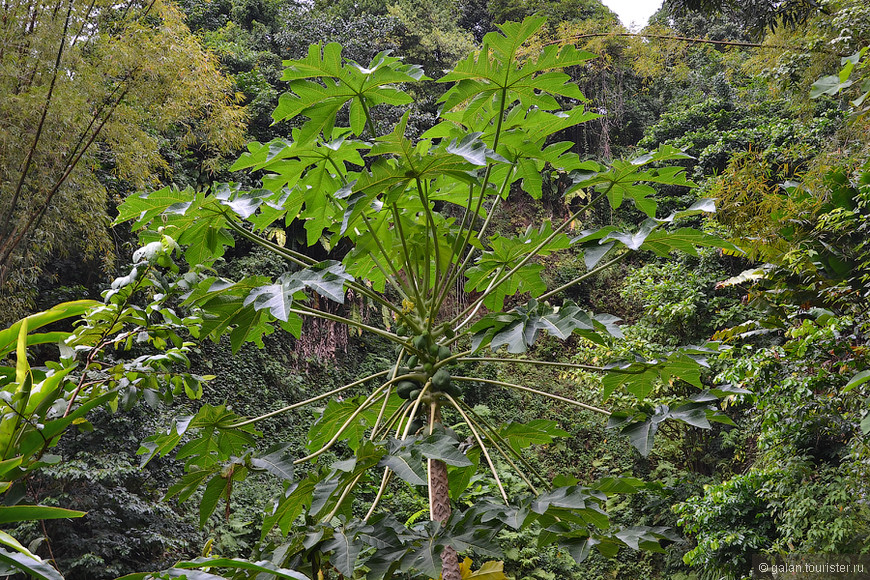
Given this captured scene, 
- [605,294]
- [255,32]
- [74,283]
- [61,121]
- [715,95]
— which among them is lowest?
[605,294]

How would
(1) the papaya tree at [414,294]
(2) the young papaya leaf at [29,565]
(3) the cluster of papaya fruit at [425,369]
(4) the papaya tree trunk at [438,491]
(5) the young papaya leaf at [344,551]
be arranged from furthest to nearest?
(3) the cluster of papaya fruit at [425,369]
(4) the papaya tree trunk at [438,491]
(1) the papaya tree at [414,294]
(5) the young papaya leaf at [344,551]
(2) the young papaya leaf at [29,565]

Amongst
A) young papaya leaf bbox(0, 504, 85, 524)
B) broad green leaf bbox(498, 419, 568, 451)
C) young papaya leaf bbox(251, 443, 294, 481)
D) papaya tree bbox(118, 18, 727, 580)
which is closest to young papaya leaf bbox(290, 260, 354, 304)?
papaya tree bbox(118, 18, 727, 580)

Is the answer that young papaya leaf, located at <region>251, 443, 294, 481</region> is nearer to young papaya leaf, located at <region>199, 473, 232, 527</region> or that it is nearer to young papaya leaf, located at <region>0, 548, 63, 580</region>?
young papaya leaf, located at <region>199, 473, 232, 527</region>

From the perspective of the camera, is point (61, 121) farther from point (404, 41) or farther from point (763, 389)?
point (404, 41)

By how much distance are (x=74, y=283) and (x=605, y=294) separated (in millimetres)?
6392

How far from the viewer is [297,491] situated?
0.98 meters

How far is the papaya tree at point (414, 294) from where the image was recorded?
89 cm

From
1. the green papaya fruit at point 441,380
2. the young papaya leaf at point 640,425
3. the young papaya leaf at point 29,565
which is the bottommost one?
the young papaya leaf at point 640,425

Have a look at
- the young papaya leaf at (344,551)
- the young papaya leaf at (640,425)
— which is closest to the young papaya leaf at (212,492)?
the young papaya leaf at (344,551)

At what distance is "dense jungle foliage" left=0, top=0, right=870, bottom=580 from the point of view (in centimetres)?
94

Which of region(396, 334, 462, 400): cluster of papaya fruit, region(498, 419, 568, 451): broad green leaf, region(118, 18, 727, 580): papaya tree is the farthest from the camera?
region(498, 419, 568, 451): broad green leaf

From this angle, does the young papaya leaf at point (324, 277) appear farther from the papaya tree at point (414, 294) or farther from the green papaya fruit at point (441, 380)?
the green papaya fruit at point (441, 380)

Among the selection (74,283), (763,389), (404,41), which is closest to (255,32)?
(404,41)

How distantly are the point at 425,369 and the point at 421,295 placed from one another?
0.17 m
